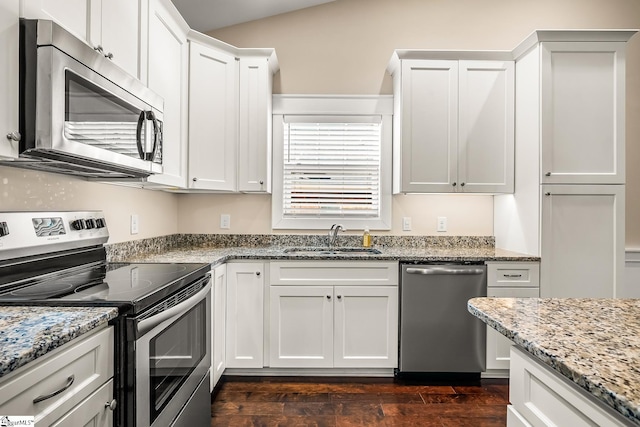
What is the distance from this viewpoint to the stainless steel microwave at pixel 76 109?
1.16m

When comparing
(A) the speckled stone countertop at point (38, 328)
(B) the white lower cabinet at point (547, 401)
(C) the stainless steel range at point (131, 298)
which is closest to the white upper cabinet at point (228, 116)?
(C) the stainless steel range at point (131, 298)

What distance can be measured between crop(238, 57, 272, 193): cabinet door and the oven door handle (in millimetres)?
1079

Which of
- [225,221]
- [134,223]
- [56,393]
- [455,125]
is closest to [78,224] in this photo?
[134,223]

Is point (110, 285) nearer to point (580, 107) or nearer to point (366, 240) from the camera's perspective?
point (366, 240)

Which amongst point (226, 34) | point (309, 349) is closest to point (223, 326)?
point (309, 349)

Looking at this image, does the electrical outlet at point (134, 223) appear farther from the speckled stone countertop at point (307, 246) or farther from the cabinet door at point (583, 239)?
the cabinet door at point (583, 239)

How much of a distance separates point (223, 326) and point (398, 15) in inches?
110

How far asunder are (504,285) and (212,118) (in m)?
2.31

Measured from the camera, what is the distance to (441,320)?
2576mm

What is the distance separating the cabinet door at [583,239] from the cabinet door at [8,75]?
276 centimetres

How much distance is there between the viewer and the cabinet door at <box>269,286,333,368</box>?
261 cm

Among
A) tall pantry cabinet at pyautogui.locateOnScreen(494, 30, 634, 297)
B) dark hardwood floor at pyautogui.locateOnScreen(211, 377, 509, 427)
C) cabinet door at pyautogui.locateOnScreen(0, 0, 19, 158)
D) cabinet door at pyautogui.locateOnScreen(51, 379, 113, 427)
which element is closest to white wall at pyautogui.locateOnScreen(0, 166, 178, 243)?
cabinet door at pyautogui.locateOnScreen(0, 0, 19, 158)

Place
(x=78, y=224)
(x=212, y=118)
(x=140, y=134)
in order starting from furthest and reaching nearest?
(x=212, y=118)
(x=78, y=224)
(x=140, y=134)

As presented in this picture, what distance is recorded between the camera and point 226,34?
320 cm
